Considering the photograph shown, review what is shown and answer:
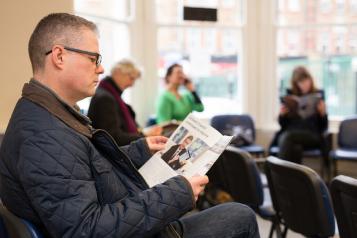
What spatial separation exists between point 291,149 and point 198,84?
56.3 inches

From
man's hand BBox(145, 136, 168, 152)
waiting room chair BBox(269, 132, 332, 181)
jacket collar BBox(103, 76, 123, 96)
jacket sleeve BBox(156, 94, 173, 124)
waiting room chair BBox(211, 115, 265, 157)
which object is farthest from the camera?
waiting room chair BBox(211, 115, 265, 157)

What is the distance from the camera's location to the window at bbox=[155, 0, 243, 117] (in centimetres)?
541

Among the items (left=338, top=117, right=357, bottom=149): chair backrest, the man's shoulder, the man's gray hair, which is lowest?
(left=338, top=117, right=357, bottom=149): chair backrest

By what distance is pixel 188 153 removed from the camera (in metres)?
1.65

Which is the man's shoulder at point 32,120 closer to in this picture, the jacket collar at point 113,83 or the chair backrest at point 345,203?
the chair backrest at point 345,203

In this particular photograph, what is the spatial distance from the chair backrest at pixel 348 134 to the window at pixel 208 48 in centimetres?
130

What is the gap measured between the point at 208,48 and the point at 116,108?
2644 millimetres

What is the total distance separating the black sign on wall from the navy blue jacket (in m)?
3.87

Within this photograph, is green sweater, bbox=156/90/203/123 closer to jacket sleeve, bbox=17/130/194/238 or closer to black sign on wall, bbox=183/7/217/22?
black sign on wall, bbox=183/7/217/22

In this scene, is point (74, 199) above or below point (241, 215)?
above

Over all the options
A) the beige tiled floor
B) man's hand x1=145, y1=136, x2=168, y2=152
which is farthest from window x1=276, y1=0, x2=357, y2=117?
man's hand x1=145, y1=136, x2=168, y2=152

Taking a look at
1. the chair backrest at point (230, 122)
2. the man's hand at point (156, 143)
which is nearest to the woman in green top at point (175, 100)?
the chair backrest at point (230, 122)

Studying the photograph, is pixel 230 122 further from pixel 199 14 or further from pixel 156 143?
pixel 156 143

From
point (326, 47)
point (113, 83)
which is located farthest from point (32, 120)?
point (326, 47)
